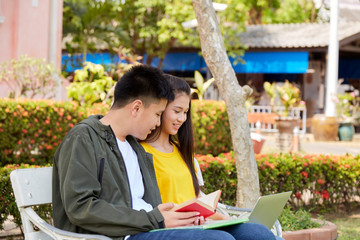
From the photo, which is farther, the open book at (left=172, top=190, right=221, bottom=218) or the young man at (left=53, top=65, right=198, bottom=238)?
the open book at (left=172, top=190, right=221, bottom=218)

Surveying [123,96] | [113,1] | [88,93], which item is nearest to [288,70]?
[113,1]

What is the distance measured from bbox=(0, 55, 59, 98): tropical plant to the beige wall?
35cm

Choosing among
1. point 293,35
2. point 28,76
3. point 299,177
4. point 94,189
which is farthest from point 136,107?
point 293,35

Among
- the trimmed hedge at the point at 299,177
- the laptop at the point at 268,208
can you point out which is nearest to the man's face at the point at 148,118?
the laptop at the point at 268,208

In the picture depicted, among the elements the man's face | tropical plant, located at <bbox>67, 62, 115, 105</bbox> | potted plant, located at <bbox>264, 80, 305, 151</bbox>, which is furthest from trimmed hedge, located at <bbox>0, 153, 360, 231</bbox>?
potted plant, located at <bbox>264, 80, 305, 151</bbox>

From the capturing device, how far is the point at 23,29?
1116 centimetres

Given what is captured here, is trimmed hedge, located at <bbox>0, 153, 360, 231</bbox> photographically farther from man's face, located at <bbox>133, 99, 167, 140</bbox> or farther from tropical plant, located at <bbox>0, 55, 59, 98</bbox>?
tropical plant, located at <bbox>0, 55, 59, 98</bbox>

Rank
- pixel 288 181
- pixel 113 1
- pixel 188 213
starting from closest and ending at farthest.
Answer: pixel 188 213, pixel 288 181, pixel 113 1

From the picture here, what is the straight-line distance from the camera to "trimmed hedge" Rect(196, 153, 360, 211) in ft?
18.7

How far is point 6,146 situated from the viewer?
823 centimetres

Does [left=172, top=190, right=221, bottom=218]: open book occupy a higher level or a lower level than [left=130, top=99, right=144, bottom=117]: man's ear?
lower

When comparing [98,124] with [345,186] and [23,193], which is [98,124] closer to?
[23,193]

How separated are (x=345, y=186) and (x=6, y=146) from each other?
4.75m

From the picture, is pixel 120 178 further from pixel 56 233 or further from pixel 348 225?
pixel 348 225
